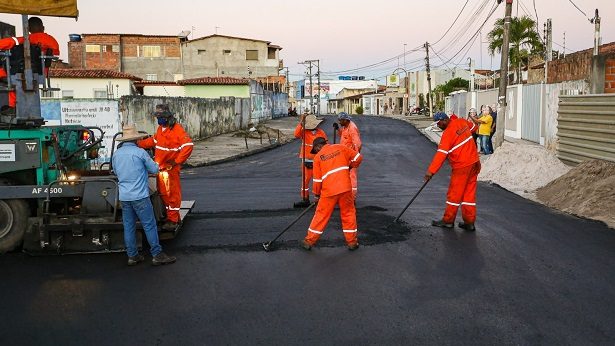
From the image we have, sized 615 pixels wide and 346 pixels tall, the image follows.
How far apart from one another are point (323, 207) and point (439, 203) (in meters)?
4.16

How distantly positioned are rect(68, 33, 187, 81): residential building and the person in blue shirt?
61042mm

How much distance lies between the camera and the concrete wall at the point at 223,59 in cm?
6712

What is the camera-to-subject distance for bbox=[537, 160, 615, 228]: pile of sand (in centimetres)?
967

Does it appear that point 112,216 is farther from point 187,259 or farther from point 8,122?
point 8,122

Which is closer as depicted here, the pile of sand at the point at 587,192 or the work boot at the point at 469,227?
the work boot at the point at 469,227

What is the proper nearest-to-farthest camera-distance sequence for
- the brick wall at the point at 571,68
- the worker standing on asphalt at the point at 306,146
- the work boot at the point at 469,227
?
the work boot at the point at 469,227 → the worker standing on asphalt at the point at 306,146 → the brick wall at the point at 571,68

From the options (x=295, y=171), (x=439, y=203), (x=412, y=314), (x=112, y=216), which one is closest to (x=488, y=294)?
(x=412, y=314)

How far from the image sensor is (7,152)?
721 centimetres

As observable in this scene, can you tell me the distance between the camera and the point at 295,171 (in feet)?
55.9

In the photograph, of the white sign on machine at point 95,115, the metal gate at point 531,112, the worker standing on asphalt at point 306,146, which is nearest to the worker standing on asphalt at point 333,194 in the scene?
the worker standing on asphalt at point 306,146

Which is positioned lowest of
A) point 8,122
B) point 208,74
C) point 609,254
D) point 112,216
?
point 609,254

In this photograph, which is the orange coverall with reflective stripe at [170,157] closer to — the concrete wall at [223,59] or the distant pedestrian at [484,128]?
the distant pedestrian at [484,128]

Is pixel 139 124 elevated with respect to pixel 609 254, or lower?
elevated

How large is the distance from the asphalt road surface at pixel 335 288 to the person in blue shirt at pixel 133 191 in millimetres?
275
